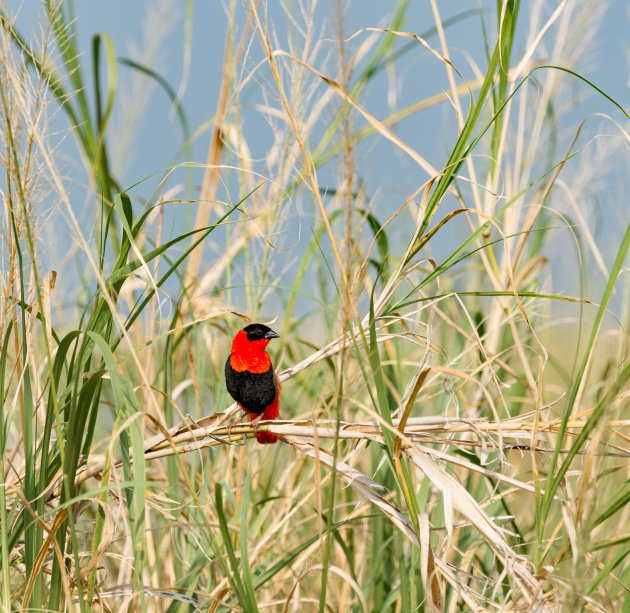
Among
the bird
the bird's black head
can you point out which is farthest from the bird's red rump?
the bird's black head

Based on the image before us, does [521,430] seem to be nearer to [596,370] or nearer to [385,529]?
[385,529]

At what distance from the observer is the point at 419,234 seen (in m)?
1.36

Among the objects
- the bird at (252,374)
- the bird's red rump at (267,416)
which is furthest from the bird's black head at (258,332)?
the bird's red rump at (267,416)

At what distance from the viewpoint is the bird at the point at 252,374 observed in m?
1.65

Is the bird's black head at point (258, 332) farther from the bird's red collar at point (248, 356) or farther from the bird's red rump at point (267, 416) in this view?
the bird's red rump at point (267, 416)

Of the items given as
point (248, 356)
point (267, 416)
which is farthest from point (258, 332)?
point (267, 416)

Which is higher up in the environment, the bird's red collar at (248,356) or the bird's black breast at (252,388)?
the bird's red collar at (248,356)

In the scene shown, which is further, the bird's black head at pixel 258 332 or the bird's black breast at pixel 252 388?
the bird's black head at pixel 258 332

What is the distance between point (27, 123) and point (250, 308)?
34.4 inches

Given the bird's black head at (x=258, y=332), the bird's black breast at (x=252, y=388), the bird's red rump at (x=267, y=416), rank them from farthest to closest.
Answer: the bird's black head at (x=258, y=332), the bird's black breast at (x=252, y=388), the bird's red rump at (x=267, y=416)

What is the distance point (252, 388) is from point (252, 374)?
0.03 meters

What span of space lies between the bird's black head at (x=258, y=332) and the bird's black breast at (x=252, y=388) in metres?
0.10

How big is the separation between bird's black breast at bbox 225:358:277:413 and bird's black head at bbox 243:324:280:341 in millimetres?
97

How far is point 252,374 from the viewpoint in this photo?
1.70m
